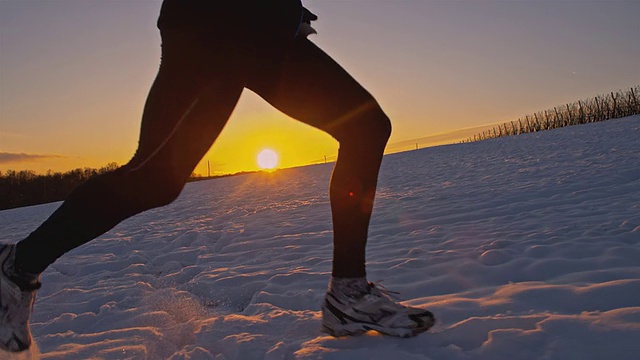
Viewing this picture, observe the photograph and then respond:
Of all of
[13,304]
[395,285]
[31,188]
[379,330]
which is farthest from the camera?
[31,188]

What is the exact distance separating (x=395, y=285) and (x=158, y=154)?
148 centimetres

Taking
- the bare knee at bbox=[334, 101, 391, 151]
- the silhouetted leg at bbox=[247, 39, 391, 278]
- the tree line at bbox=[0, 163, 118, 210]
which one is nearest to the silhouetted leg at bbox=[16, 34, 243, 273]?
the silhouetted leg at bbox=[247, 39, 391, 278]

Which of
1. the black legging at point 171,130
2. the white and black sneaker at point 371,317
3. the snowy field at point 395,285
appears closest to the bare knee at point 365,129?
the black legging at point 171,130

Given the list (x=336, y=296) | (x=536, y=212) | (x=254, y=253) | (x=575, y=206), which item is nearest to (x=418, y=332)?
(x=336, y=296)

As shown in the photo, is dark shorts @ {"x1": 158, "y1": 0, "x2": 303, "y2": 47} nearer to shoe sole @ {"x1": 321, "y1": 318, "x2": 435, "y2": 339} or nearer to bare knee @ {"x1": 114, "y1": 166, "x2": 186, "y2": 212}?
bare knee @ {"x1": 114, "y1": 166, "x2": 186, "y2": 212}

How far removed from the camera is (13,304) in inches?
51.4

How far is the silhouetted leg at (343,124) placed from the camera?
1.57 metres

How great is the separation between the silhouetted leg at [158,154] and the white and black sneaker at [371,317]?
2.36 ft

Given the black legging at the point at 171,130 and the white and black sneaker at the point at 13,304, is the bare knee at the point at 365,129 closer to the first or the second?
the black legging at the point at 171,130

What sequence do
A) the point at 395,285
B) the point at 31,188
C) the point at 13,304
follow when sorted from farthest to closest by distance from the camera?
the point at 31,188 < the point at 395,285 < the point at 13,304

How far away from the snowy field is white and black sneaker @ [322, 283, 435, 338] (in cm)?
4

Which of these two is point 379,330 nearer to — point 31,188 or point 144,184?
point 144,184

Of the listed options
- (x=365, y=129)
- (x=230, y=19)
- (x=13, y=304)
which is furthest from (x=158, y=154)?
(x=365, y=129)

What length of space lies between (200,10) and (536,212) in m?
3.79
